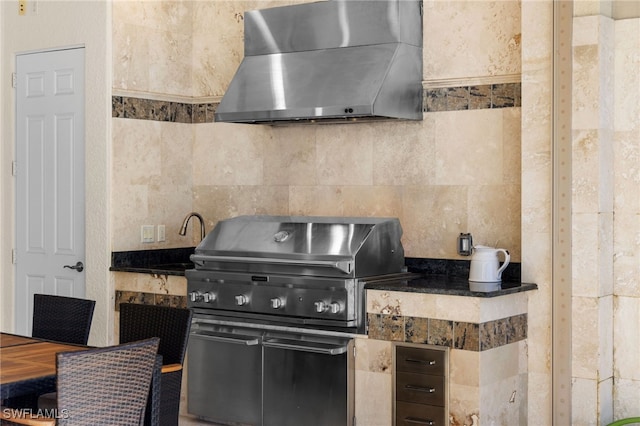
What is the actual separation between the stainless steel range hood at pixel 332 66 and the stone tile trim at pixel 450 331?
1.14 meters

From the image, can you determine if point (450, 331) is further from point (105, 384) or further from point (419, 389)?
point (105, 384)

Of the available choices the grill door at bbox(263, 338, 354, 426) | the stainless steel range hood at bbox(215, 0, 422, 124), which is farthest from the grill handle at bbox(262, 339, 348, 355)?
the stainless steel range hood at bbox(215, 0, 422, 124)

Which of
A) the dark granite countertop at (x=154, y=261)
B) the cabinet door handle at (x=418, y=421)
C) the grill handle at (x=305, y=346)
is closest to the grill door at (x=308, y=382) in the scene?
the grill handle at (x=305, y=346)

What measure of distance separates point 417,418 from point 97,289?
2350 millimetres

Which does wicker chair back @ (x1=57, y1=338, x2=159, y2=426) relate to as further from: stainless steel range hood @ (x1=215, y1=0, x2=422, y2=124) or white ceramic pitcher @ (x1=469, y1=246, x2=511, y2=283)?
stainless steel range hood @ (x1=215, y1=0, x2=422, y2=124)

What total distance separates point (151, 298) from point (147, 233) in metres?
0.56

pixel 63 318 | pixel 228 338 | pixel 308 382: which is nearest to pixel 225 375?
pixel 228 338

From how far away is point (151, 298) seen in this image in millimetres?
5730

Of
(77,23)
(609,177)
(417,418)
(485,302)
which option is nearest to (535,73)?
(609,177)

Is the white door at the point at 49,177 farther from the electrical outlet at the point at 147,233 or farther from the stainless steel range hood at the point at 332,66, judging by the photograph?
the stainless steel range hood at the point at 332,66

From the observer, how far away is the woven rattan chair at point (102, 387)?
294 centimetres

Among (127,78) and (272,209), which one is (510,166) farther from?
(127,78)

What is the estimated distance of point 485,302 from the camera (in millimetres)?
4527

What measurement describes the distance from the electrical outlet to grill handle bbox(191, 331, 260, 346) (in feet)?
3.11
